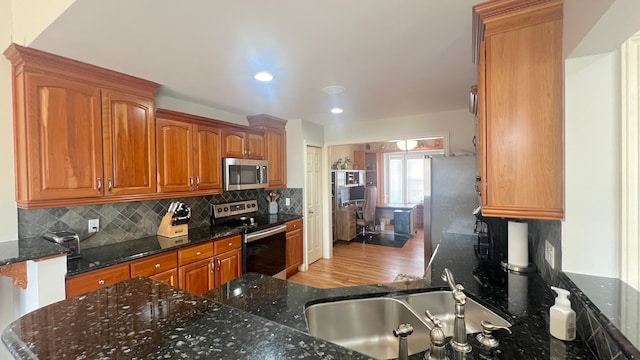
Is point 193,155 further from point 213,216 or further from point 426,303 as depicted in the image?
point 426,303

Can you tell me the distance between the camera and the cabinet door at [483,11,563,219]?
125 centimetres

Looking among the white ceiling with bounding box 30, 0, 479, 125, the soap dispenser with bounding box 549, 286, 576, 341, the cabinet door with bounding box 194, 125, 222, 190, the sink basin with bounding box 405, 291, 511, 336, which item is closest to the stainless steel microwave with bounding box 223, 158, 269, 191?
the cabinet door with bounding box 194, 125, 222, 190

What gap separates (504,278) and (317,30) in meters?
1.81

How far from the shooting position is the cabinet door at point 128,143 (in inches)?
88.0

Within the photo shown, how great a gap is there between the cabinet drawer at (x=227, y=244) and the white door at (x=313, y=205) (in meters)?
1.39

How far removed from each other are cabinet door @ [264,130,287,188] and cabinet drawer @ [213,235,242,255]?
112cm

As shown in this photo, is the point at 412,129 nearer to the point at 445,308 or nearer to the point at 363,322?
the point at 445,308

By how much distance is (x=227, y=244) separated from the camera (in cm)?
300

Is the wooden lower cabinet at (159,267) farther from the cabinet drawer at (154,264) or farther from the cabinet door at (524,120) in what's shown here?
the cabinet door at (524,120)

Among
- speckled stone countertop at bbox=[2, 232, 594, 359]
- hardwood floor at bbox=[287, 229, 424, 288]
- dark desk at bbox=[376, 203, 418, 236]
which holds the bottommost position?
hardwood floor at bbox=[287, 229, 424, 288]

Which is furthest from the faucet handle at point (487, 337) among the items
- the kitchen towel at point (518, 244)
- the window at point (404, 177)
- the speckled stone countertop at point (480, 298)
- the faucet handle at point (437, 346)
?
the window at point (404, 177)

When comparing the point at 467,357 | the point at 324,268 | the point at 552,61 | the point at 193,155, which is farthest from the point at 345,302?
the point at 324,268

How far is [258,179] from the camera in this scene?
149 inches

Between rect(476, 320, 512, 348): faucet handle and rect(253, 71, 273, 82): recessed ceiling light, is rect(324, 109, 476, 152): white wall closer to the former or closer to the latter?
rect(253, 71, 273, 82): recessed ceiling light
